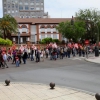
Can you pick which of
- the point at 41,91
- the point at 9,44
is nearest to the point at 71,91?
the point at 41,91

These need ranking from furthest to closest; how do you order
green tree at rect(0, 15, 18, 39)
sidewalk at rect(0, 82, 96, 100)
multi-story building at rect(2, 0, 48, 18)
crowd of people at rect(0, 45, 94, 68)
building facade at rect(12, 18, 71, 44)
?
multi-story building at rect(2, 0, 48, 18) → building facade at rect(12, 18, 71, 44) → green tree at rect(0, 15, 18, 39) → crowd of people at rect(0, 45, 94, 68) → sidewalk at rect(0, 82, 96, 100)

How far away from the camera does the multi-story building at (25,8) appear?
4724 inches

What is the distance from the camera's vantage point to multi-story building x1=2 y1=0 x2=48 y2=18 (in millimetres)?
120000

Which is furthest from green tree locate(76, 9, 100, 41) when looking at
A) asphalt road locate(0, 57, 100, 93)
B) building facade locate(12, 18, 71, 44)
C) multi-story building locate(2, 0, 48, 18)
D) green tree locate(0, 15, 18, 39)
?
multi-story building locate(2, 0, 48, 18)

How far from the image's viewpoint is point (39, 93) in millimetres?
8516

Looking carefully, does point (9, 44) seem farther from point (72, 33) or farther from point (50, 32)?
point (50, 32)

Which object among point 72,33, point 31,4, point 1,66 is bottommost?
point 1,66

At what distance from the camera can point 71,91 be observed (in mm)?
8742

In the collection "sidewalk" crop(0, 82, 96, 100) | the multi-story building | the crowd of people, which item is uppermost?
the multi-story building

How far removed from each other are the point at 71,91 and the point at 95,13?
47118mm

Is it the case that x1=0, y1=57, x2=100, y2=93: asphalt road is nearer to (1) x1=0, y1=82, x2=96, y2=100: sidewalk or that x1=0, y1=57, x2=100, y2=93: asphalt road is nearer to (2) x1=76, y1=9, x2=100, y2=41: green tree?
(1) x1=0, y1=82, x2=96, y2=100: sidewalk

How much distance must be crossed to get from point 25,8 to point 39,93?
12040cm

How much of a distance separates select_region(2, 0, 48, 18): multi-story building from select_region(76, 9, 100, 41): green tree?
6639 cm

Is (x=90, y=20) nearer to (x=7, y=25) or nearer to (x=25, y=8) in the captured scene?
(x=7, y=25)
